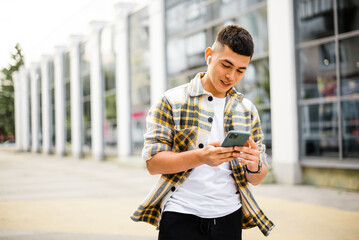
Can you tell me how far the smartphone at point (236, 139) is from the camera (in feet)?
5.83

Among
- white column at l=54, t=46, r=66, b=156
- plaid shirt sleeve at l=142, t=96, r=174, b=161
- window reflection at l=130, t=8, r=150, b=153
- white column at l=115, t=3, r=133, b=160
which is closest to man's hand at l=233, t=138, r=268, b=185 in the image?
plaid shirt sleeve at l=142, t=96, r=174, b=161

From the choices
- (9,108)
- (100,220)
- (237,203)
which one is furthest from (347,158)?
(9,108)

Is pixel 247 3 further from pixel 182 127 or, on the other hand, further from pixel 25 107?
pixel 25 107

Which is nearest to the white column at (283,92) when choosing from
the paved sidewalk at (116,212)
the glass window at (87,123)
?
the paved sidewalk at (116,212)

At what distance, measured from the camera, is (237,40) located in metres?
2.02

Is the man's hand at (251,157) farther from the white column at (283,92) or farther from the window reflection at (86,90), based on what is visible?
the window reflection at (86,90)

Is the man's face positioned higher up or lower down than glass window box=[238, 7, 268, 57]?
lower down

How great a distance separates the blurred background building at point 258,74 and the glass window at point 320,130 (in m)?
0.02

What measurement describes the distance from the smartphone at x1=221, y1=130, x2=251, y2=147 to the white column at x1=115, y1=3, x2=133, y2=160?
1737 centimetres

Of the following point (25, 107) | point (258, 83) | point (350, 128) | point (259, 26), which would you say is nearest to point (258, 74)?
point (258, 83)

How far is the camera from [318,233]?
5.50 metres

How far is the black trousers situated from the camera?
80.7 inches

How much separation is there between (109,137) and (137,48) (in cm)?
510

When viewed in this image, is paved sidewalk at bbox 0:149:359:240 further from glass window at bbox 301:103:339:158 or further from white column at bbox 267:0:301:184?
glass window at bbox 301:103:339:158
